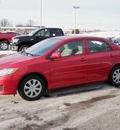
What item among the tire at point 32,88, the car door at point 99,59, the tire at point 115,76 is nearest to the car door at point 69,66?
the car door at point 99,59

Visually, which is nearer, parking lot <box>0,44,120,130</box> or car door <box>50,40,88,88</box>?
parking lot <box>0,44,120,130</box>

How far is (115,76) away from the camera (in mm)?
6312

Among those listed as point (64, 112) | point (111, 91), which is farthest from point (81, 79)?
point (64, 112)

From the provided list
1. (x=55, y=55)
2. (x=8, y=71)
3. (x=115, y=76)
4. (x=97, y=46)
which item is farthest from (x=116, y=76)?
(x=8, y=71)

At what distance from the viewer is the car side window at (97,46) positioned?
5857mm

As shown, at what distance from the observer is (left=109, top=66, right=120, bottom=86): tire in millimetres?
6223

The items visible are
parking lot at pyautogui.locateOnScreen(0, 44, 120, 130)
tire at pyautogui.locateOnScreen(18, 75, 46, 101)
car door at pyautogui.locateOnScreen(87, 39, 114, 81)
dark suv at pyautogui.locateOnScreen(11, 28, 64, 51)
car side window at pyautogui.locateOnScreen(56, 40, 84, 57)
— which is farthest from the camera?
dark suv at pyautogui.locateOnScreen(11, 28, 64, 51)

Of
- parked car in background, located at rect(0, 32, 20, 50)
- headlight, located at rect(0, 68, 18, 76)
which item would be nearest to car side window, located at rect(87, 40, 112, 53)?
headlight, located at rect(0, 68, 18, 76)

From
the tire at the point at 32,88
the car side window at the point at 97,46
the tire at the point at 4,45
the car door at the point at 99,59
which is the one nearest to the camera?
the tire at the point at 32,88

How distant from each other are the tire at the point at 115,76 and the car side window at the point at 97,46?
24.5 inches

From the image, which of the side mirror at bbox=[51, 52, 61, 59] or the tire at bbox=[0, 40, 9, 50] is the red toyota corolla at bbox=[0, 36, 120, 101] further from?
the tire at bbox=[0, 40, 9, 50]

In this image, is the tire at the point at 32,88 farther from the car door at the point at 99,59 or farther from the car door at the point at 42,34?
the car door at the point at 42,34

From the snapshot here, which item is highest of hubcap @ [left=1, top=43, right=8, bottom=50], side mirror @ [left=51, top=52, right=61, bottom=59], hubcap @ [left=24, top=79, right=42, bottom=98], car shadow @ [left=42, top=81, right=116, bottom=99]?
hubcap @ [left=1, top=43, right=8, bottom=50]

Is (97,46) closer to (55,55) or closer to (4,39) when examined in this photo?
(55,55)
